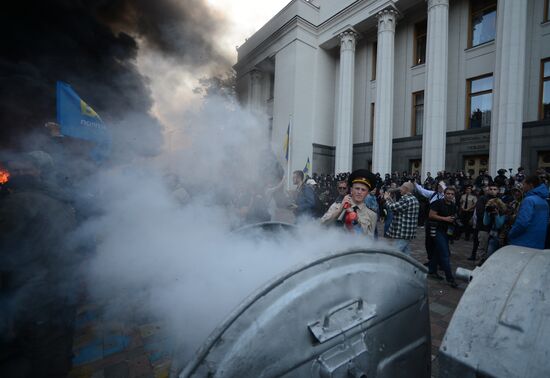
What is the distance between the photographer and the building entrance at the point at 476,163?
514 inches

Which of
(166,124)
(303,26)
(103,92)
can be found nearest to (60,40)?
(103,92)

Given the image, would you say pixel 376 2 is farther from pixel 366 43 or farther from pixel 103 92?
pixel 103 92

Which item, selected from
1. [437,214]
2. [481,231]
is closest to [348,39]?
[481,231]

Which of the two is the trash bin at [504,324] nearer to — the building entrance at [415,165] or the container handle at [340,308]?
the container handle at [340,308]

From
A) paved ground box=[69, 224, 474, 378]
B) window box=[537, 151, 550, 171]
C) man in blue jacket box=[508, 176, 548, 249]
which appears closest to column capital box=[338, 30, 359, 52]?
window box=[537, 151, 550, 171]

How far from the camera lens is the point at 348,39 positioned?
1670cm

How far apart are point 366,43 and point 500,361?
20259 mm

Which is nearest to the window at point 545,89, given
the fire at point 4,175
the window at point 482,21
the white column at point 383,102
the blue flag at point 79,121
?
the window at point 482,21

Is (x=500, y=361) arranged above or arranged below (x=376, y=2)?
below

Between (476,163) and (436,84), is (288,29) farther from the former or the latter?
(476,163)

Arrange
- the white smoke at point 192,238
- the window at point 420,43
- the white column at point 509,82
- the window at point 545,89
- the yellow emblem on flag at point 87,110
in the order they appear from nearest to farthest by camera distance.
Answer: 1. the white smoke at point 192,238
2. the yellow emblem on flag at point 87,110
3. the white column at point 509,82
4. the window at point 545,89
5. the window at point 420,43

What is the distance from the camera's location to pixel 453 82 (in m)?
14.2

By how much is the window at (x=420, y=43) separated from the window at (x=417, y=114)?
6.42ft

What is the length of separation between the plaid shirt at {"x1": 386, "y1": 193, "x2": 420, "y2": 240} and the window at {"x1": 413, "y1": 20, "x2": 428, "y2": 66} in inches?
585
